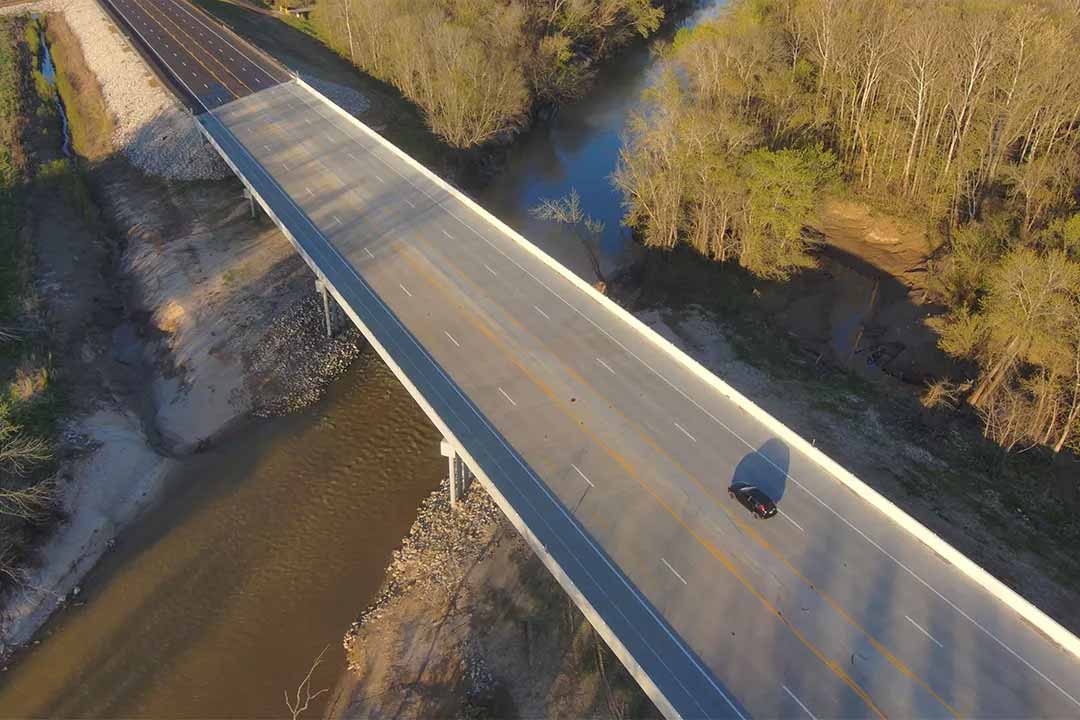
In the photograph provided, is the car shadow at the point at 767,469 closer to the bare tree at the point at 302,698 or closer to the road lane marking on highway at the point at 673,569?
the road lane marking on highway at the point at 673,569

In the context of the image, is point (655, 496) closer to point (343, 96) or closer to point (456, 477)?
point (456, 477)

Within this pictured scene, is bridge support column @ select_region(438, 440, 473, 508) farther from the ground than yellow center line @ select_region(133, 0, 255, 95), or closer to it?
closer to it

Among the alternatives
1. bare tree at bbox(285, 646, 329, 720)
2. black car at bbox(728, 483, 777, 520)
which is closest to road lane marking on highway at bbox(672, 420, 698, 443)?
black car at bbox(728, 483, 777, 520)

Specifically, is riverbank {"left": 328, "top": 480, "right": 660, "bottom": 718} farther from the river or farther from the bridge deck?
the bridge deck

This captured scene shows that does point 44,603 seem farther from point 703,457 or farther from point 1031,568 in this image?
point 1031,568

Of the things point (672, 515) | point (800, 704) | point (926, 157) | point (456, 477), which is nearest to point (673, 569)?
point (672, 515)
